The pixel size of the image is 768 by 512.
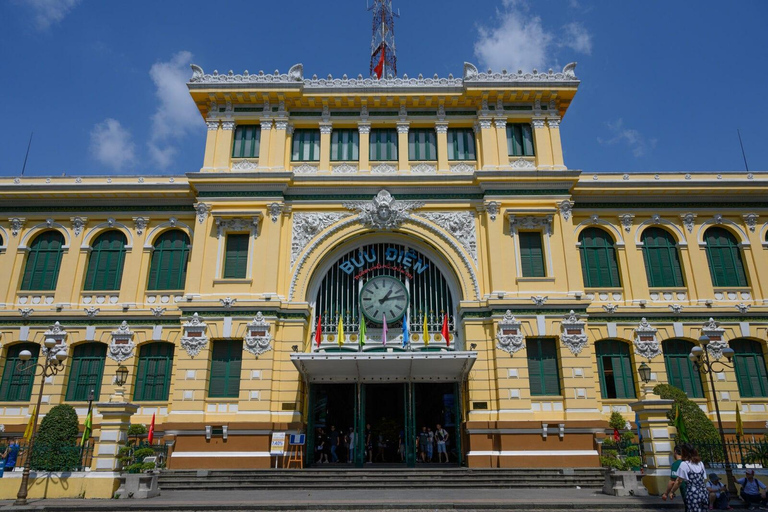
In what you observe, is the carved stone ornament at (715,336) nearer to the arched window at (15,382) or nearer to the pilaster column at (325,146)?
the pilaster column at (325,146)

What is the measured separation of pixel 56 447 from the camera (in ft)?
58.9

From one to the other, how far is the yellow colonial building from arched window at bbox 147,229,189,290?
0.34ft

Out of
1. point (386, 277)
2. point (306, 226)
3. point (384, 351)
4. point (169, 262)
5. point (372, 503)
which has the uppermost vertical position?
point (306, 226)

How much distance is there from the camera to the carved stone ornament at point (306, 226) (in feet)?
87.2

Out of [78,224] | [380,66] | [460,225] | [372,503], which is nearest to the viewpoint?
[372,503]

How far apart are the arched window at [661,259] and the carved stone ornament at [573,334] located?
5757mm

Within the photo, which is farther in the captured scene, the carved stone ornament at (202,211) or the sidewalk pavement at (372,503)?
the carved stone ornament at (202,211)

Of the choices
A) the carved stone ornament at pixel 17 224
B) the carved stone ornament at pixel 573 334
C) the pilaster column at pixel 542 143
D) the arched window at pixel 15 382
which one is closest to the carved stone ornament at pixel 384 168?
the pilaster column at pixel 542 143

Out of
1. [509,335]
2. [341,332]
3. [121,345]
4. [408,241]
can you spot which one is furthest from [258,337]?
[509,335]

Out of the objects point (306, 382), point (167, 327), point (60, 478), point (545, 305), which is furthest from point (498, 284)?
point (60, 478)

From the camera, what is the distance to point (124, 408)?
1877cm

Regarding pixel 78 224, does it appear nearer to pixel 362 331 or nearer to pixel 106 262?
pixel 106 262

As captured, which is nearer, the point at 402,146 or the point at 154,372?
the point at 154,372

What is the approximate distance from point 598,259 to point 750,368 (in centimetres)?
867
